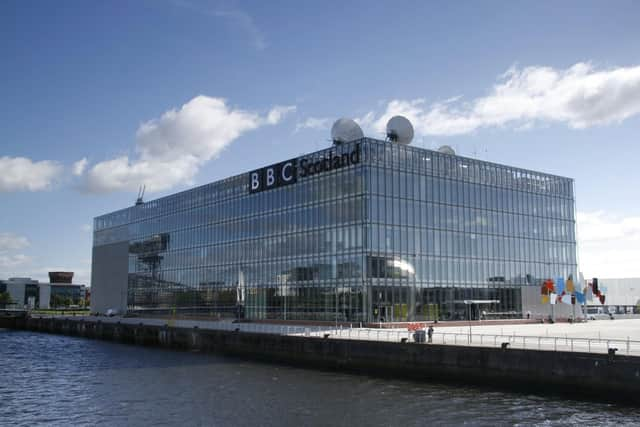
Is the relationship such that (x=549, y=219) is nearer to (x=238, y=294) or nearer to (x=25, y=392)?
(x=238, y=294)

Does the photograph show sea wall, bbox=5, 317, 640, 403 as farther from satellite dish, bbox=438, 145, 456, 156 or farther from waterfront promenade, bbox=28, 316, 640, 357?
satellite dish, bbox=438, 145, 456, 156

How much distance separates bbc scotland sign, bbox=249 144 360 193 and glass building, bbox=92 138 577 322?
0.21 meters

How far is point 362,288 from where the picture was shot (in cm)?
7456

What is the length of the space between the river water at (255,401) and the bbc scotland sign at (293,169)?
102ft

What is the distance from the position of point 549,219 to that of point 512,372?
60514 millimetres

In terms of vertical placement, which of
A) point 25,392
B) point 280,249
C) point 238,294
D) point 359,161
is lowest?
point 25,392

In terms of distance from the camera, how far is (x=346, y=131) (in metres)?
83.8

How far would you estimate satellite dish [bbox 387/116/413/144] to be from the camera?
8300cm

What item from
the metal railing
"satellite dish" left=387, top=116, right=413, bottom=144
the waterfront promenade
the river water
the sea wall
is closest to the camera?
the river water

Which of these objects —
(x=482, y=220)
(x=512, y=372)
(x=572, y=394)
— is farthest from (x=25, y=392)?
(x=482, y=220)

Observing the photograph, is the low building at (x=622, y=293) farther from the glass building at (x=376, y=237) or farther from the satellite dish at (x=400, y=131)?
the satellite dish at (x=400, y=131)

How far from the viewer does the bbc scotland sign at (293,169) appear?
257 ft

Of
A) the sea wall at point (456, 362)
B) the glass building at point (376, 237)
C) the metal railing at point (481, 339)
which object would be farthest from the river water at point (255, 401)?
the glass building at point (376, 237)

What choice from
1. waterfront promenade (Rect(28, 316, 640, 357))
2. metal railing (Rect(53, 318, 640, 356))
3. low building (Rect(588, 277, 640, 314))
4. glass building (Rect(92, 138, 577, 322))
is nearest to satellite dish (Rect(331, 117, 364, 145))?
glass building (Rect(92, 138, 577, 322))
